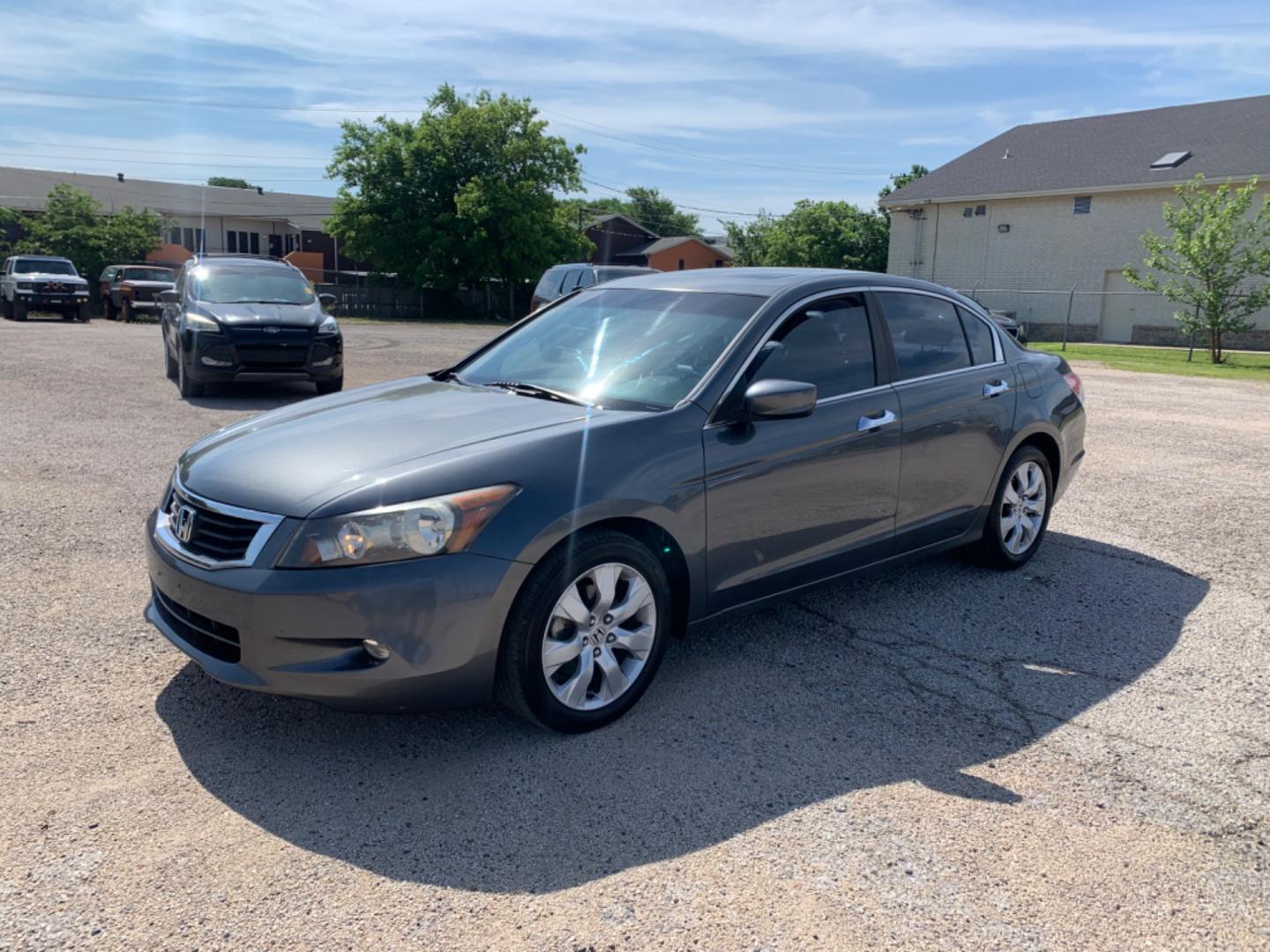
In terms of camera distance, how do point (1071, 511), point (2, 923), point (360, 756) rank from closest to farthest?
1. point (2, 923)
2. point (360, 756)
3. point (1071, 511)

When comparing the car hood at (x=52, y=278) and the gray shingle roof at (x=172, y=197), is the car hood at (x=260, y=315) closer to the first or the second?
the car hood at (x=52, y=278)

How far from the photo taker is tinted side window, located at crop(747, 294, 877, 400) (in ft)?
14.7

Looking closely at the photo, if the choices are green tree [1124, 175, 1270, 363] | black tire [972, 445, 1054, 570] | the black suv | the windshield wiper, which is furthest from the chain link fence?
the windshield wiper

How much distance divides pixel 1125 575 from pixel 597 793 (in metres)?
3.94

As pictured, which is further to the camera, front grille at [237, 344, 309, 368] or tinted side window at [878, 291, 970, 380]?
front grille at [237, 344, 309, 368]

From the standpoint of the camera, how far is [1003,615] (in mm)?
5180

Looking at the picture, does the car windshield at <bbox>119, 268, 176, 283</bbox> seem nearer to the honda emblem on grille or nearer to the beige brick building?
the beige brick building

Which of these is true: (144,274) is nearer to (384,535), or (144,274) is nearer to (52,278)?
(52,278)

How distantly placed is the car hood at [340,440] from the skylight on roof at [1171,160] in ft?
119

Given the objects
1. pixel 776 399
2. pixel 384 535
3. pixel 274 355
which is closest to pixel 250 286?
pixel 274 355

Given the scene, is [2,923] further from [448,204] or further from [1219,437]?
[448,204]

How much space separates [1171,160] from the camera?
34.2 m

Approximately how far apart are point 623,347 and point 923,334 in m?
1.70

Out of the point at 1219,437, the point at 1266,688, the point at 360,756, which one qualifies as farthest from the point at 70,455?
the point at 1219,437
